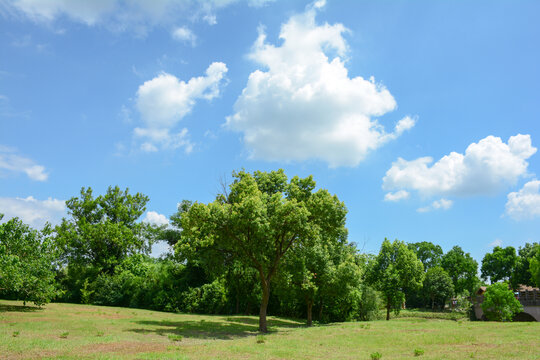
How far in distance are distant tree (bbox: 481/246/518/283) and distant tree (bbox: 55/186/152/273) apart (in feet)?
276

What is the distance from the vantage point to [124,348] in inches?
576

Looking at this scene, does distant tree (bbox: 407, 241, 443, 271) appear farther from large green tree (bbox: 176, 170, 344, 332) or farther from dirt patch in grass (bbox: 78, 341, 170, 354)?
dirt patch in grass (bbox: 78, 341, 170, 354)

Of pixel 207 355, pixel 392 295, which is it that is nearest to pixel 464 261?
pixel 392 295

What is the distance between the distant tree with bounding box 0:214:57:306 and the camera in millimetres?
27594

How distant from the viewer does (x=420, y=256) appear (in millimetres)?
110000

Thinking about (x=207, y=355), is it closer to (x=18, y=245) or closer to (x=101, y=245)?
(x=18, y=245)

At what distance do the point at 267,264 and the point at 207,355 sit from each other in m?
15.2

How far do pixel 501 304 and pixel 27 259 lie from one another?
165 feet

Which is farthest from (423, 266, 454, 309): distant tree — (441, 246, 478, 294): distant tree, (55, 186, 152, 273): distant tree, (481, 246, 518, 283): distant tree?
(55, 186, 152, 273): distant tree

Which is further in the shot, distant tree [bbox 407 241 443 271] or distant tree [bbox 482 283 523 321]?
distant tree [bbox 407 241 443 271]

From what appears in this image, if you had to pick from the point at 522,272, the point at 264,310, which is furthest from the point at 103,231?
the point at 522,272

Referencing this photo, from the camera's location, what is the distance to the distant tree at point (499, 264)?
282 ft

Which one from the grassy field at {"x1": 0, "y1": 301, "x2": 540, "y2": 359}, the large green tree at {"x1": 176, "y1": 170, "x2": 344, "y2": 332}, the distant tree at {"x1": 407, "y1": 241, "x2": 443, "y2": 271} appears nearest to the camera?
the grassy field at {"x1": 0, "y1": 301, "x2": 540, "y2": 359}

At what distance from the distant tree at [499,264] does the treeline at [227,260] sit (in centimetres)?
2678
